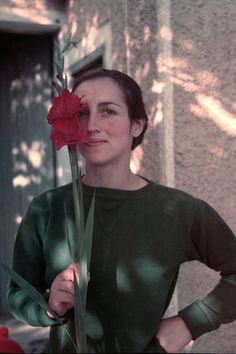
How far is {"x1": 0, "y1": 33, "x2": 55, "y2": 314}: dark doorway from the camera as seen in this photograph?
5391mm

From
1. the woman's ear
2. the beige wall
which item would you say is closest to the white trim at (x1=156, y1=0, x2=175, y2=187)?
the beige wall

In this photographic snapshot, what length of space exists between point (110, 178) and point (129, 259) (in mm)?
249

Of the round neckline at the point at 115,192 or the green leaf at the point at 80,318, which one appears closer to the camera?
the green leaf at the point at 80,318

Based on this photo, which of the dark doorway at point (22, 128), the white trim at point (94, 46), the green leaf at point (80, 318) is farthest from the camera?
the dark doorway at point (22, 128)

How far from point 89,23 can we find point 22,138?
156cm

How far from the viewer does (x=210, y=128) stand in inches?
125

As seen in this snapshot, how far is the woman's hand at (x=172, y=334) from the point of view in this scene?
157cm

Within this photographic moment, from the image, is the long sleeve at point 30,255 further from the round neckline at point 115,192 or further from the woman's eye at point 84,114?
the woman's eye at point 84,114

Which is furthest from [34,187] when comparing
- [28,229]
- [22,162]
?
[28,229]

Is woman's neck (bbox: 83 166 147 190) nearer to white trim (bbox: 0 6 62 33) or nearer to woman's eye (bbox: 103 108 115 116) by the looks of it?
woman's eye (bbox: 103 108 115 116)

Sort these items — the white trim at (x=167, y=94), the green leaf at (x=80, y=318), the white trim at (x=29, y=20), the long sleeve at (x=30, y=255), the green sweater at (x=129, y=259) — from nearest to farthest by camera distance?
1. the green leaf at (x=80, y=318)
2. the green sweater at (x=129, y=259)
3. the long sleeve at (x=30, y=255)
4. the white trim at (x=167, y=94)
5. the white trim at (x=29, y=20)

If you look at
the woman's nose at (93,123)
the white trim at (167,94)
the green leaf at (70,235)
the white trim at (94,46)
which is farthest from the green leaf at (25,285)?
the white trim at (94,46)

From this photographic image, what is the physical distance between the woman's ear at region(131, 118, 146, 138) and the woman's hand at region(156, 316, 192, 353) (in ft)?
1.84

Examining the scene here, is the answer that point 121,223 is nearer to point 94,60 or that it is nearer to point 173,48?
point 173,48
